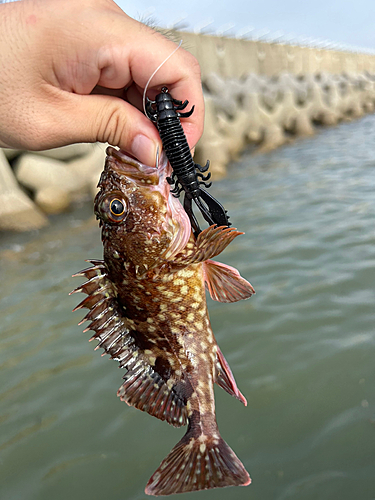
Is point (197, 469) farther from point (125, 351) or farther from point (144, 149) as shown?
point (144, 149)

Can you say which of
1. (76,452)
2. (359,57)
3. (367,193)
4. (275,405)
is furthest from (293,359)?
(359,57)

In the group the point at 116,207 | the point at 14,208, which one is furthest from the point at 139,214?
the point at 14,208

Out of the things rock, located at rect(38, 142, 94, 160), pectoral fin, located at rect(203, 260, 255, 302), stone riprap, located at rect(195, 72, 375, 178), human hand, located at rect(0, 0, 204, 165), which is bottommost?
stone riprap, located at rect(195, 72, 375, 178)

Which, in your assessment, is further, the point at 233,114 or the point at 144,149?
the point at 233,114

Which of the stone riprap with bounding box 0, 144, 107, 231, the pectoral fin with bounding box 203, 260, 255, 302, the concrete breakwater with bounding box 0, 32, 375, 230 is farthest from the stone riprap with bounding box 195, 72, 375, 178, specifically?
the pectoral fin with bounding box 203, 260, 255, 302

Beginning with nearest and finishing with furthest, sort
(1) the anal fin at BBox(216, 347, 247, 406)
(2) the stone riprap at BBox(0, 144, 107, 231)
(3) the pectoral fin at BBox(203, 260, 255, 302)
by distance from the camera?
(3) the pectoral fin at BBox(203, 260, 255, 302) < (1) the anal fin at BBox(216, 347, 247, 406) < (2) the stone riprap at BBox(0, 144, 107, 231)

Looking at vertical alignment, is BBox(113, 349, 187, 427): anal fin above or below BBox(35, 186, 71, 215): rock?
above

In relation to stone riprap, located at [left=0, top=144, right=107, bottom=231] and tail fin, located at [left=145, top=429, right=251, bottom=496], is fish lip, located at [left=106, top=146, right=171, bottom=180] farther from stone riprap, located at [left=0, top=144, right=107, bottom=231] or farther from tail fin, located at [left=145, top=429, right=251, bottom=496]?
stone riprap, located at [left=0, top=144, right=107, bottom=231]

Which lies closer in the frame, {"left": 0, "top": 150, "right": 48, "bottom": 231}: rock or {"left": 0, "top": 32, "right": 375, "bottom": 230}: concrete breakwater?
{"left": 0, "top": 150, "right": 48, "bottom": 231}: rock
